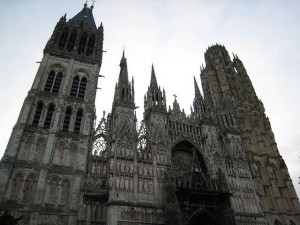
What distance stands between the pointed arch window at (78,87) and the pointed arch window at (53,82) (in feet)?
4.91

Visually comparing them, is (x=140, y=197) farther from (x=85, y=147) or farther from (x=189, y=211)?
(x=85, y=147)

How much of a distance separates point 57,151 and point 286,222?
2523 centimetres

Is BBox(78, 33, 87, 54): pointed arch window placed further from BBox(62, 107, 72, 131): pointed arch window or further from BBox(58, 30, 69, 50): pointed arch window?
BBox(62, 107, 72, 131): pointed arch window

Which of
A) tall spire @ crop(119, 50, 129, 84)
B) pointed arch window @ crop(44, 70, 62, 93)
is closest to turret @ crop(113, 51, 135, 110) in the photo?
tall spire @ crop(119, 50, 129, 84)

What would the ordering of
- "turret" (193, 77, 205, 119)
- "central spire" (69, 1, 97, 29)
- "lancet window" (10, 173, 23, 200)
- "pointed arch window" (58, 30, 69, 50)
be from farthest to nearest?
"central spire" (69, 1, 97, 29) → "turret" (193, 77, 205, 119) → "pointed arch window" (58, 30, 69, 50) → "lancet window" (10, 173, 23, 200)

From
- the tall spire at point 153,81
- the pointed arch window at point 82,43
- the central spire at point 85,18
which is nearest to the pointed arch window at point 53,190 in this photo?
the tall spire at point 153,81

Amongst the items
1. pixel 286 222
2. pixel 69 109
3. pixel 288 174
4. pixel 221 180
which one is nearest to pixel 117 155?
pixel 69 109

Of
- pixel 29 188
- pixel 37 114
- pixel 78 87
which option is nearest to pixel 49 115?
pixel 37 114

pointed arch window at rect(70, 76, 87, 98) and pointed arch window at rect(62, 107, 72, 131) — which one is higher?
pointed arch window at rect(70, 76, 87, 98)

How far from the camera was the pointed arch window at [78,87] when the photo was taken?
91.1 feet

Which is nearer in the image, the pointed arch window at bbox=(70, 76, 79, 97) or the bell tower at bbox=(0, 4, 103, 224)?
the bell tower at bbox=(0, 4, 103, 224)

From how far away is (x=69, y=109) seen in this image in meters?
26.2

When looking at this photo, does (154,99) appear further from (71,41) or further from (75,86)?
(71,41)

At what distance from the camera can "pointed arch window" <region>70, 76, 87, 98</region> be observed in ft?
91.1
